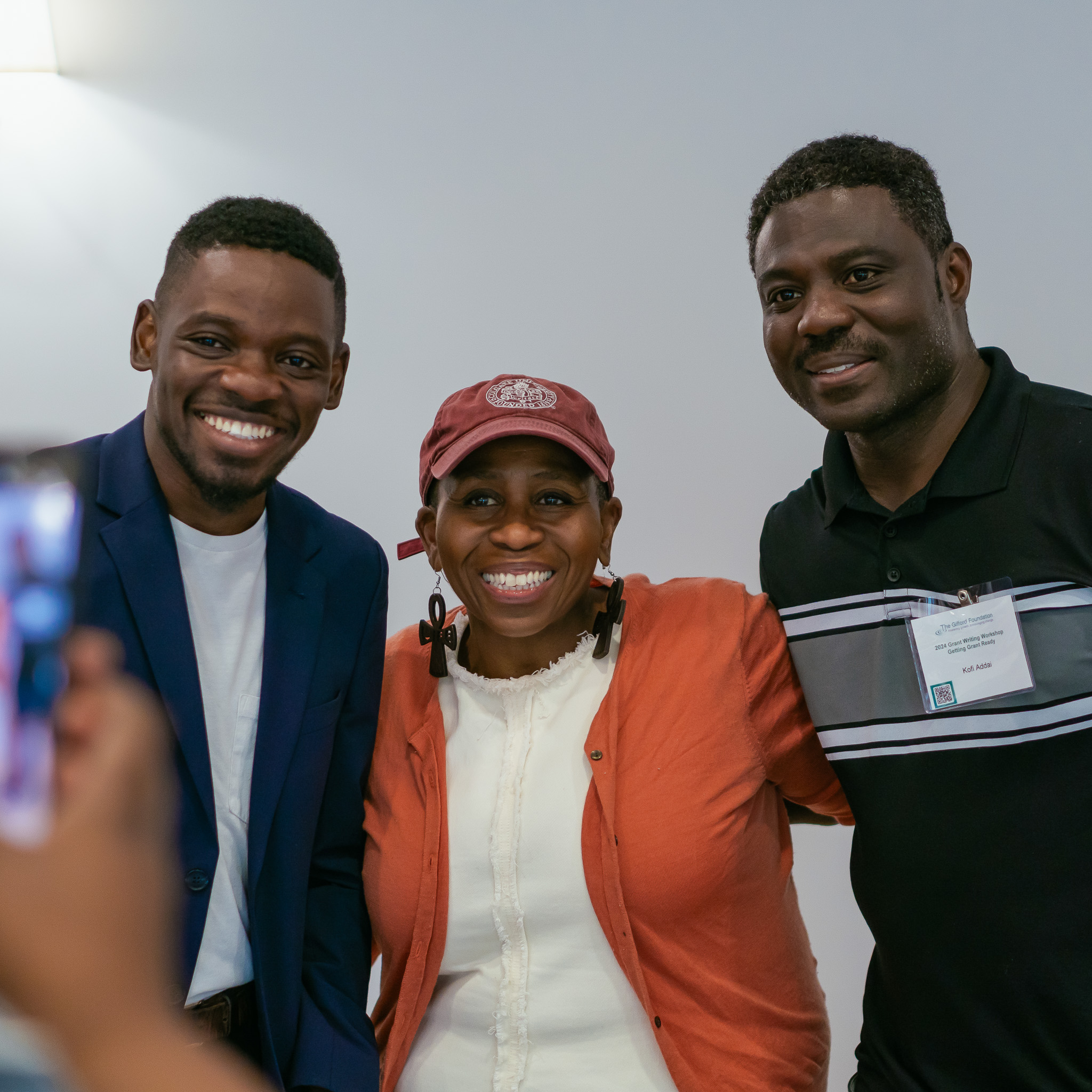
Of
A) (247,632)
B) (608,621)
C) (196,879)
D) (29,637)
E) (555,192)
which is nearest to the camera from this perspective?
(29,637)

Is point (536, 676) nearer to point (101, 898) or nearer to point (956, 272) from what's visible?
point (956, 272)

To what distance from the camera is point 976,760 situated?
1591 millimetres

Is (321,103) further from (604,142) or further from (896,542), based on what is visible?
(896,542)

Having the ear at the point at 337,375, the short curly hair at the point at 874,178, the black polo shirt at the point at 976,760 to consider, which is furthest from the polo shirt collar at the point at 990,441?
the ear at the point at 337,375

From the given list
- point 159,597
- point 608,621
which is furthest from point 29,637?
point 608,621

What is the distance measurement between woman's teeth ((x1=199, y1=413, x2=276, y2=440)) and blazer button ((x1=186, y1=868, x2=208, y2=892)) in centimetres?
67

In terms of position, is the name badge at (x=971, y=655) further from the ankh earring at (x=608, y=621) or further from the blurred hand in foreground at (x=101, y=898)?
the blurred hand in foreground at (x=101, y=898)

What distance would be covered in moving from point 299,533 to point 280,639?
0.73ft

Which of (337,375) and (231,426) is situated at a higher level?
(337,375)

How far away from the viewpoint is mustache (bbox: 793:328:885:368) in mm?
1674

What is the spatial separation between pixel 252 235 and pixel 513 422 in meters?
0.53

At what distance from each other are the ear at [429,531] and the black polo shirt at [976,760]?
27.0 inches

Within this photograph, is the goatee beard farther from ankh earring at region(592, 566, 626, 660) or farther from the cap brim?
ankh earring at region(592, 566, 626, 660)

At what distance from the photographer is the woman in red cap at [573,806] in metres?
1.57
